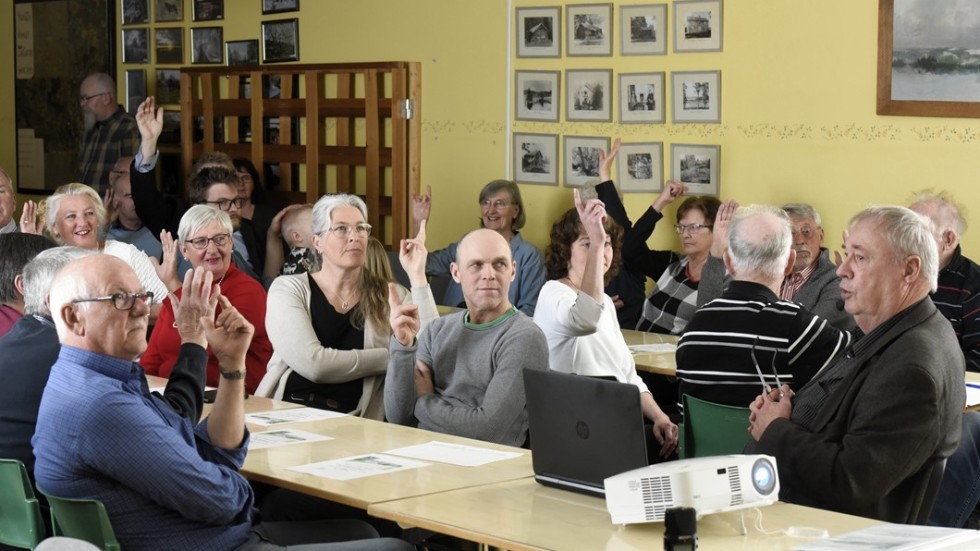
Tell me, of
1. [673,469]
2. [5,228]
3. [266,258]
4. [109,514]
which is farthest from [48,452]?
[266,258]

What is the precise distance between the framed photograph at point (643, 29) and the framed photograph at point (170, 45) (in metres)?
3.87

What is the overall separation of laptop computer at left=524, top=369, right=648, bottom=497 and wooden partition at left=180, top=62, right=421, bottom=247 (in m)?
5.08

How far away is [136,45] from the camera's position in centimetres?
1020

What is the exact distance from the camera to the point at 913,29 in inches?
255

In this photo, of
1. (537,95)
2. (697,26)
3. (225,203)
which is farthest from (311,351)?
(537,95)

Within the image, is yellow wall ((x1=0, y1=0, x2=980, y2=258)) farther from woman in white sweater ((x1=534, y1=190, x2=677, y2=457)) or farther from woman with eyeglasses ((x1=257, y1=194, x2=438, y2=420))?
woman with eyeglasses ((x1=257, y1=194, x2=438, y2=420))

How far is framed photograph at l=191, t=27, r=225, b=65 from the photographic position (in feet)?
31.9

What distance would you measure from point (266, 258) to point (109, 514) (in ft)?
16.3

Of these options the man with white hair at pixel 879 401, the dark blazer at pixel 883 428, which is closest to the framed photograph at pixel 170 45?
the man with white hair at pixel 879 401

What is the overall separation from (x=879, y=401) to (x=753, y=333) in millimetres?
880

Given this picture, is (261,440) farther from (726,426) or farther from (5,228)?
(5,228)

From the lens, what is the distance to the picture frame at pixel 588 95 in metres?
7.73

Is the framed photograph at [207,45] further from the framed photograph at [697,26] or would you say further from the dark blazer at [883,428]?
the dark blazer at [883,428]

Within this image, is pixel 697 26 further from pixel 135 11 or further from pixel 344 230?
pixel 135 11
